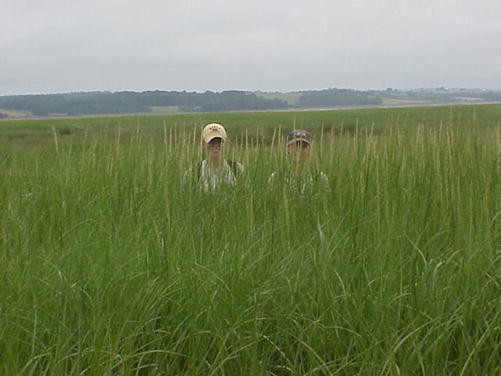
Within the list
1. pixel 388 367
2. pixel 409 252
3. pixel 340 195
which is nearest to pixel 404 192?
pixel 340 195

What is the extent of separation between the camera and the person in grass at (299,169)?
336 cm

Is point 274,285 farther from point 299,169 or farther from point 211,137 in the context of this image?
point 211,137

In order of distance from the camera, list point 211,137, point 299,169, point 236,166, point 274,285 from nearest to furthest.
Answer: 1. point 274,285
2. point 299,169
3. point 236,166
4. point 211,137

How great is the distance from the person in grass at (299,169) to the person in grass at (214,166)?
36cm

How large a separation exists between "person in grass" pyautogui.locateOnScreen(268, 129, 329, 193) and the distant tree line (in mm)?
33517

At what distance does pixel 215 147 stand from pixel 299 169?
102 centimetres

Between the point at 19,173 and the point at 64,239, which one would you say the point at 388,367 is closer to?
the point at 64,239

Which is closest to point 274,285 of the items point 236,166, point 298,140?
point 298,140

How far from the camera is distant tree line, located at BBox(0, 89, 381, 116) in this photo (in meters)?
41.5

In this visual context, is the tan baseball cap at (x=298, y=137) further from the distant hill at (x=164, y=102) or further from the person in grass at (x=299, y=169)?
the distant hill at (x=164, y=102)

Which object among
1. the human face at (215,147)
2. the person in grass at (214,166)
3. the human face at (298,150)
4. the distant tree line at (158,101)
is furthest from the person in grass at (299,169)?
the distant tree line at (158,101)

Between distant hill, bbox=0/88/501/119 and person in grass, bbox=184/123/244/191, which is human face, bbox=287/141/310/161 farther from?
distant hill, bbox=0/88/501/119

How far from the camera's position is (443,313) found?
2.06 metres

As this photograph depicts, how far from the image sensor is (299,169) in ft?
11.7
